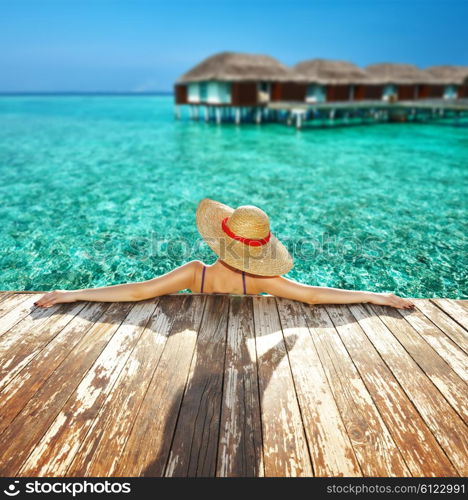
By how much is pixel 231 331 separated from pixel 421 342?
1.41 metres

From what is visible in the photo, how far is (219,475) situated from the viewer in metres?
1.56

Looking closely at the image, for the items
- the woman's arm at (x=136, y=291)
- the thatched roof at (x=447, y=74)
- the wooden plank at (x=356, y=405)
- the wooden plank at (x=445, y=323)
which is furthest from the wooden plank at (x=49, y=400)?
the thatched roof at (x=447, y=74)

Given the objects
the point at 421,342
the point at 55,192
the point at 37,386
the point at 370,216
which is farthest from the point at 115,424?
the point at 55,192

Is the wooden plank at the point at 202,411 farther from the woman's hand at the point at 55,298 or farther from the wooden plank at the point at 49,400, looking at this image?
the woman's hand at the point at 55,298

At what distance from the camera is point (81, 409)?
189 cm

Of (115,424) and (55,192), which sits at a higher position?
(115,424)

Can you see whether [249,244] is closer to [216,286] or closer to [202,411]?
[216,286]

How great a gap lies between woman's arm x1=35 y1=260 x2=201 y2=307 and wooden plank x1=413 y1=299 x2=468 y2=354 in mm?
1993

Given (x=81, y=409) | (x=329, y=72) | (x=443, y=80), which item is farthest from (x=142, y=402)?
(x=443, y=80)

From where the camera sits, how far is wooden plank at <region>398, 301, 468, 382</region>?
7.23 ft

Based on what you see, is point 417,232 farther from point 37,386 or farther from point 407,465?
point 37,386

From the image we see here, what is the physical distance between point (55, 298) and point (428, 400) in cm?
287

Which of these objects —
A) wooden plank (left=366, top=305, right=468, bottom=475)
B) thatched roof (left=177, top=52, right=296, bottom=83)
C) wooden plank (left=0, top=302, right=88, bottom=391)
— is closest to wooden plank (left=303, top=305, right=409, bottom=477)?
wooden plank (left=366, top=305, right=468, bottom=475)

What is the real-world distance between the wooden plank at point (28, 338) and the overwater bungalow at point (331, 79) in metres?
29.4
